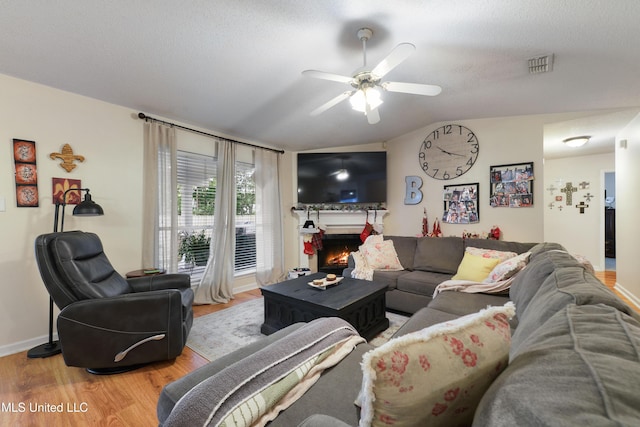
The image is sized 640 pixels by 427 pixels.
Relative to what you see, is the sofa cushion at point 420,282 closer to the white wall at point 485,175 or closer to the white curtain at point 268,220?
the white wall at point 485,175

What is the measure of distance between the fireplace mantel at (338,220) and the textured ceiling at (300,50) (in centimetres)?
203

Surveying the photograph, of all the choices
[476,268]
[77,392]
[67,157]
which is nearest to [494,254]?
[476,268]

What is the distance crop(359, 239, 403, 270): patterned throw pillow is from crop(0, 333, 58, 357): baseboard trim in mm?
3383

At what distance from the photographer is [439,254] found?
3.38 metres

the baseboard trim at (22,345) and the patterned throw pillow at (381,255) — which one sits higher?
the patterned throw pillow at (381,255)

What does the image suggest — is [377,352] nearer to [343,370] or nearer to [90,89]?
[343,370]

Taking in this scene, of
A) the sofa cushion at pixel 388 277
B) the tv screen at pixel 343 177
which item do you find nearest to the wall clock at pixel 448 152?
the tv screen at pixel 343 177

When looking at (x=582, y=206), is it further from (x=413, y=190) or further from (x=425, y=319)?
(x=425, y=319)

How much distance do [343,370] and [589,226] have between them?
6528 mm

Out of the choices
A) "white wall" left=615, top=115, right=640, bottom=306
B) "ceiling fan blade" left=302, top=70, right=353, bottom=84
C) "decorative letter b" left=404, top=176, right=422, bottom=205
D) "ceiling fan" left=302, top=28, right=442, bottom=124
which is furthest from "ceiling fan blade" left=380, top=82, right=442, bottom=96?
"white wall" left=615, top=115, right=640, bottom=306

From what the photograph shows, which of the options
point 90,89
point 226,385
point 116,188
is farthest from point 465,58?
point 116,188

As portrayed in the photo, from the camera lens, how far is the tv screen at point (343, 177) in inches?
181

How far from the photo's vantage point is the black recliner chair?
1.84 m

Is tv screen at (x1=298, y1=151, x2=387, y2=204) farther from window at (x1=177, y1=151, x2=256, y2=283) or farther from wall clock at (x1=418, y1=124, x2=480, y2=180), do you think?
window at (x1=177, y1=151, x2=256, y2=283)
